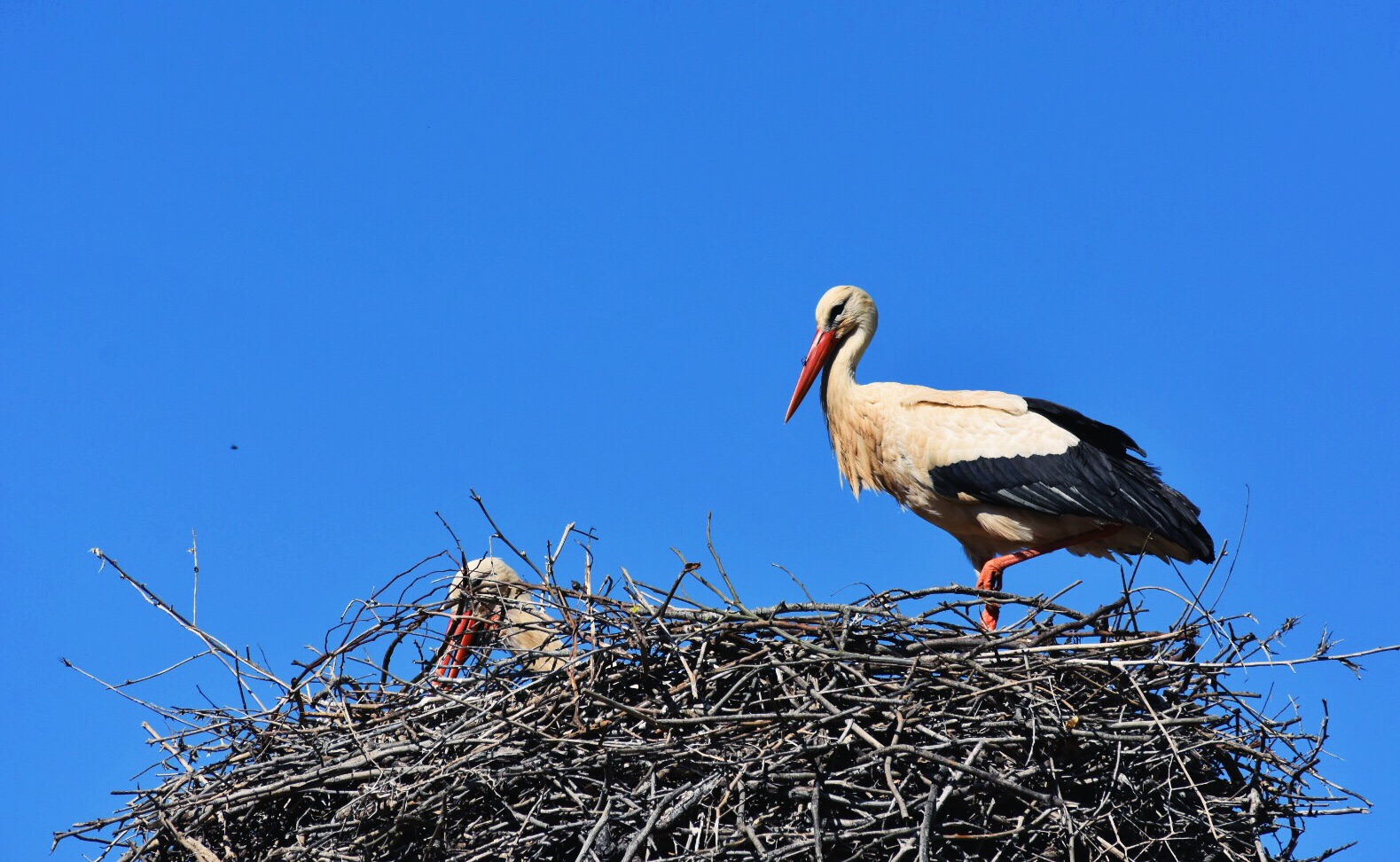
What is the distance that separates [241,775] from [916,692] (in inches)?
65.2

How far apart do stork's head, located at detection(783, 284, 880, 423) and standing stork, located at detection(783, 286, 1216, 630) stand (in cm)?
24

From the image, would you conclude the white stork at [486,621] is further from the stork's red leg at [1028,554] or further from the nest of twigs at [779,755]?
the stork's red leg at [1028,554]

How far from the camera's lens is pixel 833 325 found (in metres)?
6.21

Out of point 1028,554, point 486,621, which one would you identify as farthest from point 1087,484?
point 486,621

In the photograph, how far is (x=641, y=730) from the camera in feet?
11.9

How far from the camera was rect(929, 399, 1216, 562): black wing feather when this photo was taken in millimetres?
5246

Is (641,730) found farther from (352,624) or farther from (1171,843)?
(1171,843)

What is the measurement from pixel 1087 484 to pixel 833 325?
131cm

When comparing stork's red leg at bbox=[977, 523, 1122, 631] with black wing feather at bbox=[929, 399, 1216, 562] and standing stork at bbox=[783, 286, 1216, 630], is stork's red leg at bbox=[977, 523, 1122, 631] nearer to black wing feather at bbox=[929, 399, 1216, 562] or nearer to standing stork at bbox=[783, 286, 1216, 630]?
standing stork at bbox=[783, 286, 1216, 630]

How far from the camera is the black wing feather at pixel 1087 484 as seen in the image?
17.2ft

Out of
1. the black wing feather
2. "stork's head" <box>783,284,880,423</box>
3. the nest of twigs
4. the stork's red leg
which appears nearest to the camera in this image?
the nest of twigs

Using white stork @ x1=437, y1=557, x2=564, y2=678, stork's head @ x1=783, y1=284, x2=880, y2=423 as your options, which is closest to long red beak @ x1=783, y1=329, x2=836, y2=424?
stork's head @ x1=783, y1=284, x2=880, y2=423

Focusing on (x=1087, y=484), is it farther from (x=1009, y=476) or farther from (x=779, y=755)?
(x=779, y=755)

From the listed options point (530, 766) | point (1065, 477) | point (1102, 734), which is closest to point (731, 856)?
point (530, 766)
